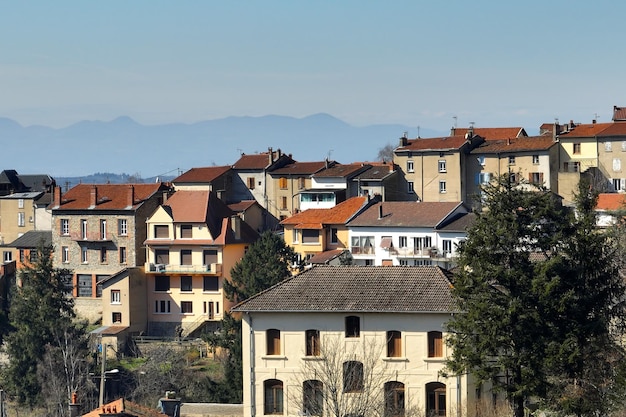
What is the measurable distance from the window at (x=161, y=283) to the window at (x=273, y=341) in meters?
28.6

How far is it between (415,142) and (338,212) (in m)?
14.9

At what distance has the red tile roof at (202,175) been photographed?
89.7 meters

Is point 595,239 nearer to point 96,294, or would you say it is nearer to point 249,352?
point 249,352

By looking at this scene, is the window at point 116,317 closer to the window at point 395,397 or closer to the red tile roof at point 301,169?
the red tile roof at point 301,169

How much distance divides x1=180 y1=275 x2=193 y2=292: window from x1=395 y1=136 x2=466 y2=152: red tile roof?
21366 mm

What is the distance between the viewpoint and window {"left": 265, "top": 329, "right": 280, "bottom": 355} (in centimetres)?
4669

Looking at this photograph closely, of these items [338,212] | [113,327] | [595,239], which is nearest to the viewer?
[595,239]

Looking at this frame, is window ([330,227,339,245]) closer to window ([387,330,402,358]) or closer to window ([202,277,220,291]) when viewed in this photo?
window ([202,277,220,291])

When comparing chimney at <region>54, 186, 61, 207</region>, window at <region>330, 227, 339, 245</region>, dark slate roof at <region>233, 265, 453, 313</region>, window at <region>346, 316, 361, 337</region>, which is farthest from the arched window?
chimney at <region>54, 186, 61, 207</region>

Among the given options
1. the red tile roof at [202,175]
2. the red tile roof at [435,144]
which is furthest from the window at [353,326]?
the red tile roof at [202,175]

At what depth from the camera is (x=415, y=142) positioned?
92562mm

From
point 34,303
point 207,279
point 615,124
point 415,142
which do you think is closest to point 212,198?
point 207,279

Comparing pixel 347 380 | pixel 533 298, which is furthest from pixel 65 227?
pixel 533 298

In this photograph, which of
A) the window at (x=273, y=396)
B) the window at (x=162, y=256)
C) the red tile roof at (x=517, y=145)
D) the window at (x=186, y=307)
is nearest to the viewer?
the window at (x=273, y=396)
